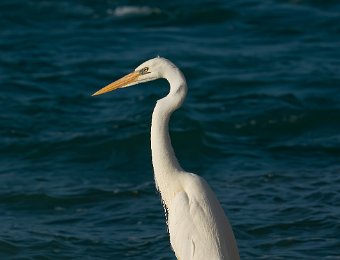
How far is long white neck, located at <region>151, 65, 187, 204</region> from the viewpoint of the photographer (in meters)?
7.43

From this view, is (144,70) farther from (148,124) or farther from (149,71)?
(148,124)

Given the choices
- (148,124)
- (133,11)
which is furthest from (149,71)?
(133,11)

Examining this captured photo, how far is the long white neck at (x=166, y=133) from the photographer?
7430 mm

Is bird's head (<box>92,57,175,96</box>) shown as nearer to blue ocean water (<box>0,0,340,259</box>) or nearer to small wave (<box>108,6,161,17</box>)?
blue ocean water (<box>0,0,340,259</box>)

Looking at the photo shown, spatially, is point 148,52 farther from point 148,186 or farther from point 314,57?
point 148,186

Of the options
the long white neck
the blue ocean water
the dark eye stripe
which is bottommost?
the blue ocean water

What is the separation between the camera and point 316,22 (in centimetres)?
1859

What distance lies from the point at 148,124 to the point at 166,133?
245 inches

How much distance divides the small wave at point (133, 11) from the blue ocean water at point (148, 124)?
4 centimetres

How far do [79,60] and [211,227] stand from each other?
9.62m

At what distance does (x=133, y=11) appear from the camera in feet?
63.3

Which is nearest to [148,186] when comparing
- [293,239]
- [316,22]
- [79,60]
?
[293,239]

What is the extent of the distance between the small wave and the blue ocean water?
4 centimetres

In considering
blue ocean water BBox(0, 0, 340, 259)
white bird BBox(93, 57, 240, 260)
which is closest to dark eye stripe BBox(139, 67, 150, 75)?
white bird BBox(93, 57, 240, 260)
